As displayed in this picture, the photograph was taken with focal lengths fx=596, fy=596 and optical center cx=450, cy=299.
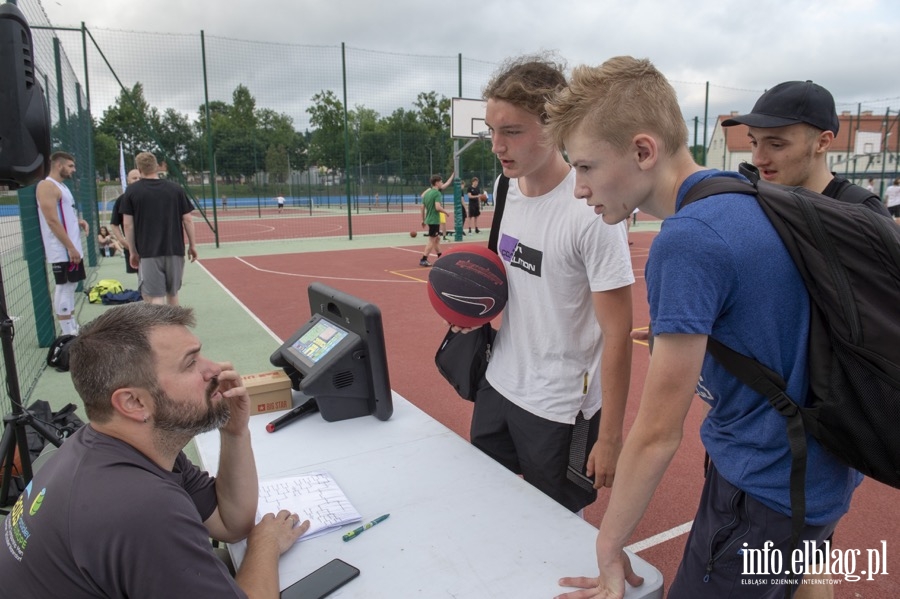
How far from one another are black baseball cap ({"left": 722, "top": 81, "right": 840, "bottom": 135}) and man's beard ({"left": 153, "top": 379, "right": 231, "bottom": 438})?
218 cm

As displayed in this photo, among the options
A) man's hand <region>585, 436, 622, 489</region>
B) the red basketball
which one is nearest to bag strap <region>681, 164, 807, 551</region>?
man's hand <region>585, 436, 622, 489</region>

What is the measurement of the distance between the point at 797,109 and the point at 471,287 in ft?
4.86

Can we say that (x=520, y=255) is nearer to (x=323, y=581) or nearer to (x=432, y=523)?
(x=432, y=523)

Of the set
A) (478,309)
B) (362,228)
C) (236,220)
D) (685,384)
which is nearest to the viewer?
(685,384)

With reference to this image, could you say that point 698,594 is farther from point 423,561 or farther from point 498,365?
point 498,365

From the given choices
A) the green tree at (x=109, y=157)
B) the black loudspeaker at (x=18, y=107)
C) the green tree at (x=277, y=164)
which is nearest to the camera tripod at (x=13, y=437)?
the black loudspeaker at (x=18, y=107)

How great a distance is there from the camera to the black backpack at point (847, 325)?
1.08 metres

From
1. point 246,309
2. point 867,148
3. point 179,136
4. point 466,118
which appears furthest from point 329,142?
point 867,148

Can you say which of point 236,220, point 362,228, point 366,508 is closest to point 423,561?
point 366,508

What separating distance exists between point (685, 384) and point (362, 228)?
22.4 metres

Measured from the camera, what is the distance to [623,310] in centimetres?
181

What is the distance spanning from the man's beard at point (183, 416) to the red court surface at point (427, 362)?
992 mm

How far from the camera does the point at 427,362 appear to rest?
19.1ft

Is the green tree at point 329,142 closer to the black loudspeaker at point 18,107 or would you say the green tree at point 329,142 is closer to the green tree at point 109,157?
the green tree at point 109,157
